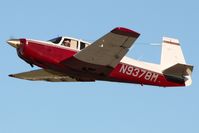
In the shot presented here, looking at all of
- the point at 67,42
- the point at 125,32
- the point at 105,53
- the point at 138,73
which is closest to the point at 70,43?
Result: the point at 67,42

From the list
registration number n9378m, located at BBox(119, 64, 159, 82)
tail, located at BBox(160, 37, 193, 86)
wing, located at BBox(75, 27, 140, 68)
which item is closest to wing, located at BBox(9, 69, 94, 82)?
registration number n9378m, located at BBox(119, 64, 159, 82)

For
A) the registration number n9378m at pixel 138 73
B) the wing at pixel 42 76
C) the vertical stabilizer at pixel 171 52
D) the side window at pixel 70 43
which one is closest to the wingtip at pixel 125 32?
the side window at pixel 70 43

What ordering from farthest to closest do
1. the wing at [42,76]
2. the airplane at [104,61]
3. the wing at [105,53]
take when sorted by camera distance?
the wing at [42,76] < the airplane at [104,61] < the wing at [105,53]

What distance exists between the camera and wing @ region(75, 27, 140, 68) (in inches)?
942

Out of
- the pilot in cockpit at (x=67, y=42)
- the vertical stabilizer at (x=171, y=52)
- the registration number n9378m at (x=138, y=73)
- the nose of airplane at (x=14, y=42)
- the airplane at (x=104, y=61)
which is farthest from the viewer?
the vertical stabilizer at (x=171, y=52)

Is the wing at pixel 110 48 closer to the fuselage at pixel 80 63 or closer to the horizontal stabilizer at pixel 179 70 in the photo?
the fuselage at pixel 80 63

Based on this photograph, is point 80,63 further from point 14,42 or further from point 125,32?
point 125,32

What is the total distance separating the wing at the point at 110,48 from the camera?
23.9 m

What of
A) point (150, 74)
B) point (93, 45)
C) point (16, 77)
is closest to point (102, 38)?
point (93, 45)

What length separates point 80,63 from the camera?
26.6m

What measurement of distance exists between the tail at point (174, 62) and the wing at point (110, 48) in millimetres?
3599

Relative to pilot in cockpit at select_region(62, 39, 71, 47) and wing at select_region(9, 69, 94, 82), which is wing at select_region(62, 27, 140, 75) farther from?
wing at select_region(9, 69, 94, 82)

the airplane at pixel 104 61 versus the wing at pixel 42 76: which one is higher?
the airplane at pixel 104 61

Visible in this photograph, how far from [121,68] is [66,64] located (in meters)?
2.90
